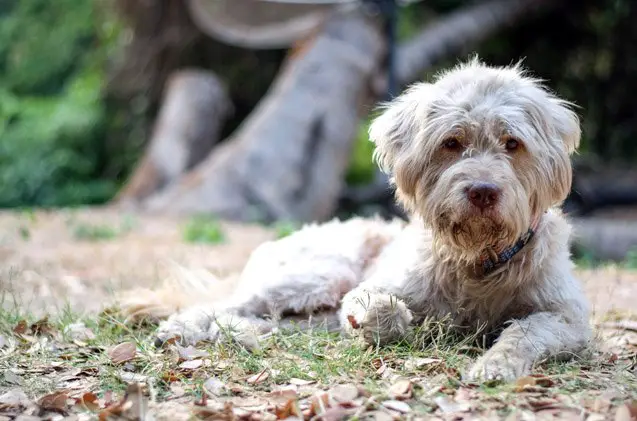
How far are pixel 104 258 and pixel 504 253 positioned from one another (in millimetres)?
5181

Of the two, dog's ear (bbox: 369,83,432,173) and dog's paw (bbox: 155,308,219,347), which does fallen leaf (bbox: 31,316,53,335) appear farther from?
dog's ear (bbox: 369,83,432,173)

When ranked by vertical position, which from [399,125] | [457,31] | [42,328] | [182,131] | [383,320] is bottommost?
[42,328]

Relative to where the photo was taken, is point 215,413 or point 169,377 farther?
point 169,377

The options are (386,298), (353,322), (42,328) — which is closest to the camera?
→ (386,298)

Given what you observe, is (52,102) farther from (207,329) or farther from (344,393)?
(344,393)

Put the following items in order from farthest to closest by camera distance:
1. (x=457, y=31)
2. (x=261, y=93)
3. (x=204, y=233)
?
(x=261, y=93)
(x=457, y=31)
(x=204, y=233)

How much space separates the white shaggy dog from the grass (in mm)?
142

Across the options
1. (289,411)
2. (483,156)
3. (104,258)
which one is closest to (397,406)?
(289,411)

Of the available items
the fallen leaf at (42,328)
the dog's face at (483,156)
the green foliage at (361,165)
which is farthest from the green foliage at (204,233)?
the green foliage at (361,165)

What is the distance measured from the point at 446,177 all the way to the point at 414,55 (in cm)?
905

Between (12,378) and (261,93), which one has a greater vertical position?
(261,93)

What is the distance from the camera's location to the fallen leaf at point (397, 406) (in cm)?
344

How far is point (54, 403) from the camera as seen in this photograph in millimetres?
3633

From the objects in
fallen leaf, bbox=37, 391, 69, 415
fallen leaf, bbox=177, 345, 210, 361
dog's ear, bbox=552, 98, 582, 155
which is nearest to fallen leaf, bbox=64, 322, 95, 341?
fallen leaf, bbox=177, 345, 210, 361
